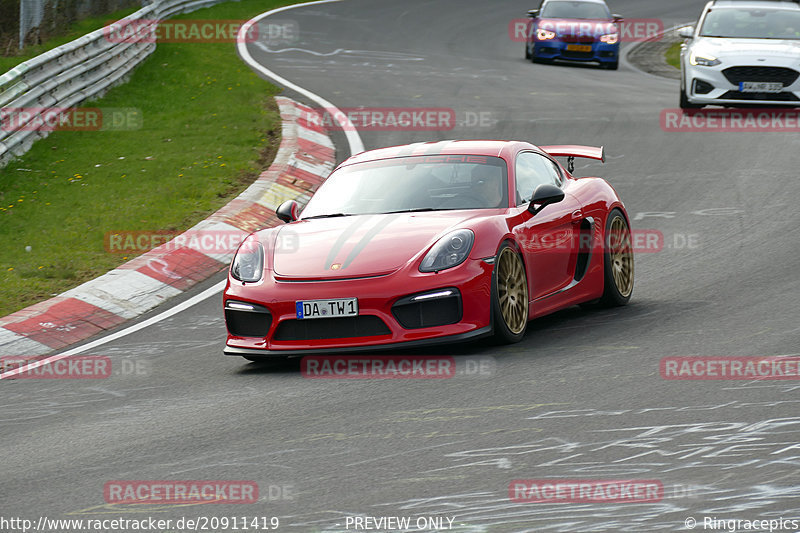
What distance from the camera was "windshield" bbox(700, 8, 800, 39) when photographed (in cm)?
1844

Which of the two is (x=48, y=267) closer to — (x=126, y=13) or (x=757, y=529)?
(x=757, y=529)

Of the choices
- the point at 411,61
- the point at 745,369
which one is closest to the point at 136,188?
the point at 745,369

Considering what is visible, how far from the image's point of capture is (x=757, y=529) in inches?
171

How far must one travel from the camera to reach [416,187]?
8633 millimetres

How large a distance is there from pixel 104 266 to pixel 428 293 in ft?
15.0

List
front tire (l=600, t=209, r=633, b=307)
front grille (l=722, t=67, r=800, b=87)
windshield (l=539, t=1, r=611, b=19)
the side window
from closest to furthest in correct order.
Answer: the side window, front tire (l=600, t=209, r=633, b=307), front grille (l=722, t=67, r=800, b=87), windshield (l=539, t=1, r=611, b=19)

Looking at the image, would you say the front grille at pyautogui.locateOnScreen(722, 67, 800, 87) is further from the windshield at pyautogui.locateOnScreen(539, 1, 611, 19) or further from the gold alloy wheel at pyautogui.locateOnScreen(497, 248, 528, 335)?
the gold alloy wheel at pyautogui.locateOnScreen(497, 248, 528, 335)

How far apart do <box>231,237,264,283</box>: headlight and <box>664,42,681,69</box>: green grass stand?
2025 cm

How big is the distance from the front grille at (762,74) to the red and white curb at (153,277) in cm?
616

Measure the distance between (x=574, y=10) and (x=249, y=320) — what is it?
20308mm
